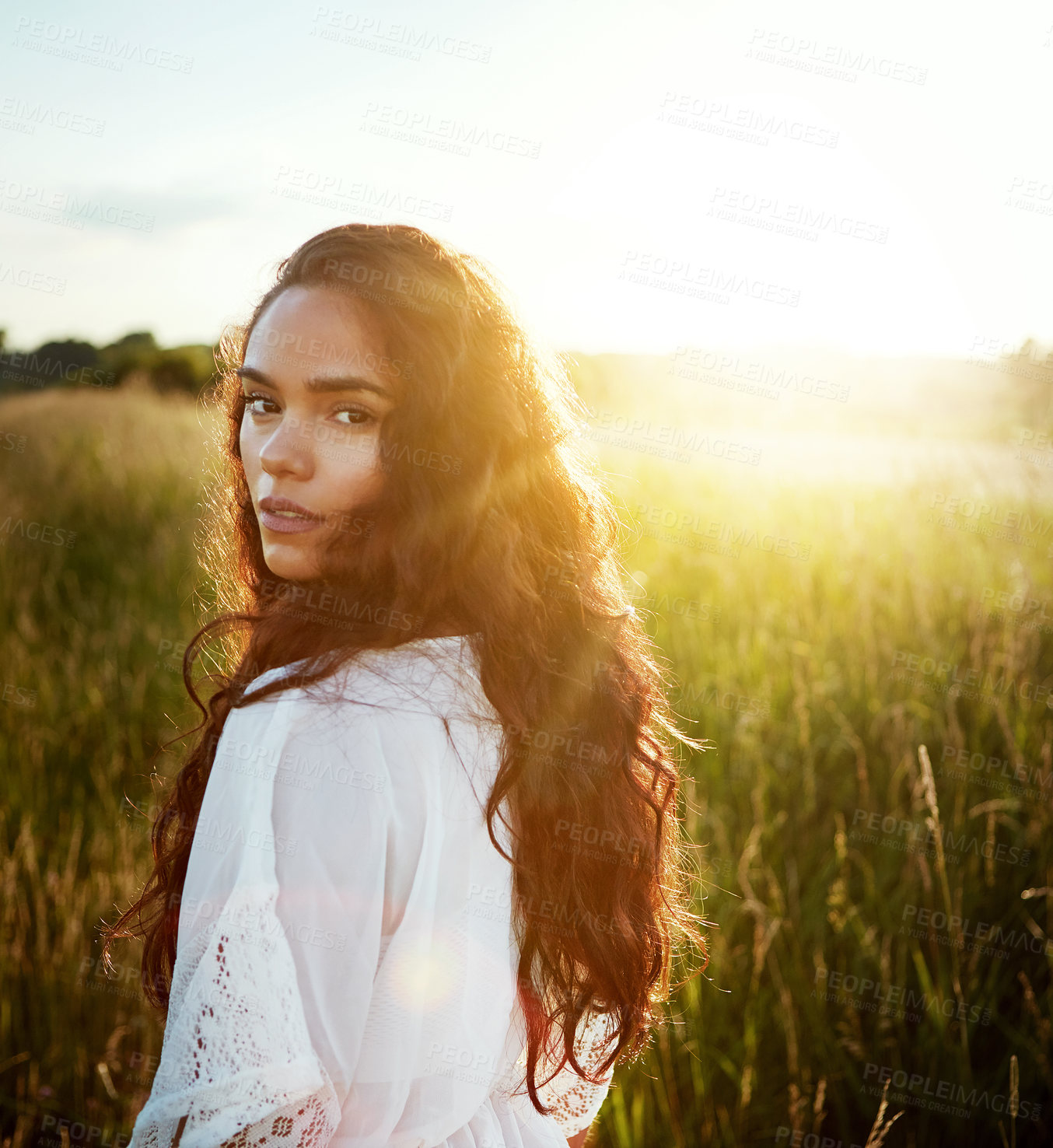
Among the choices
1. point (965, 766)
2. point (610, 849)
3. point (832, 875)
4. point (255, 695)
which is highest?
point (255, 695)

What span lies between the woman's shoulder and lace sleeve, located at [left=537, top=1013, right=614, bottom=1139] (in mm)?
721

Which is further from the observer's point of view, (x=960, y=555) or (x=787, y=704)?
(x=960, y=555)

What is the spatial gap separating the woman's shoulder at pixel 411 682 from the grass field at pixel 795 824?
0.99 m

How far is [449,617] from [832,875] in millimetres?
2012

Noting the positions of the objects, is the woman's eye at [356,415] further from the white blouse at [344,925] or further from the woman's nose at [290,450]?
the white blouse at [344,925]

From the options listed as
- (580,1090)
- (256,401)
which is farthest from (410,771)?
(580,1090)

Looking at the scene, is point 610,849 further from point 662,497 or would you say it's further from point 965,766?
point 662,497

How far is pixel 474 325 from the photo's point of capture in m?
1.38

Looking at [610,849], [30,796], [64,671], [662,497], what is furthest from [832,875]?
[662,497]

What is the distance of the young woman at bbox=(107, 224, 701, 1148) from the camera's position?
955mm

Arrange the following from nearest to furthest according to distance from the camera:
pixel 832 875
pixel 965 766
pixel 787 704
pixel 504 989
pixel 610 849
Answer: pixel 504 989
pixel 610 849
pixel 832 875
pixel 965 766
pixel 787 704

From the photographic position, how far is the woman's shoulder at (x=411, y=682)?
1025 mm

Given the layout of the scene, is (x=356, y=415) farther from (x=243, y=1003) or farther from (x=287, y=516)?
(x=243, y=1003)

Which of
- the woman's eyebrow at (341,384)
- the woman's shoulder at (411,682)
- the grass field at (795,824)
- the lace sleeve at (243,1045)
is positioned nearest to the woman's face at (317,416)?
the woman's eyebrow at (341,384)
